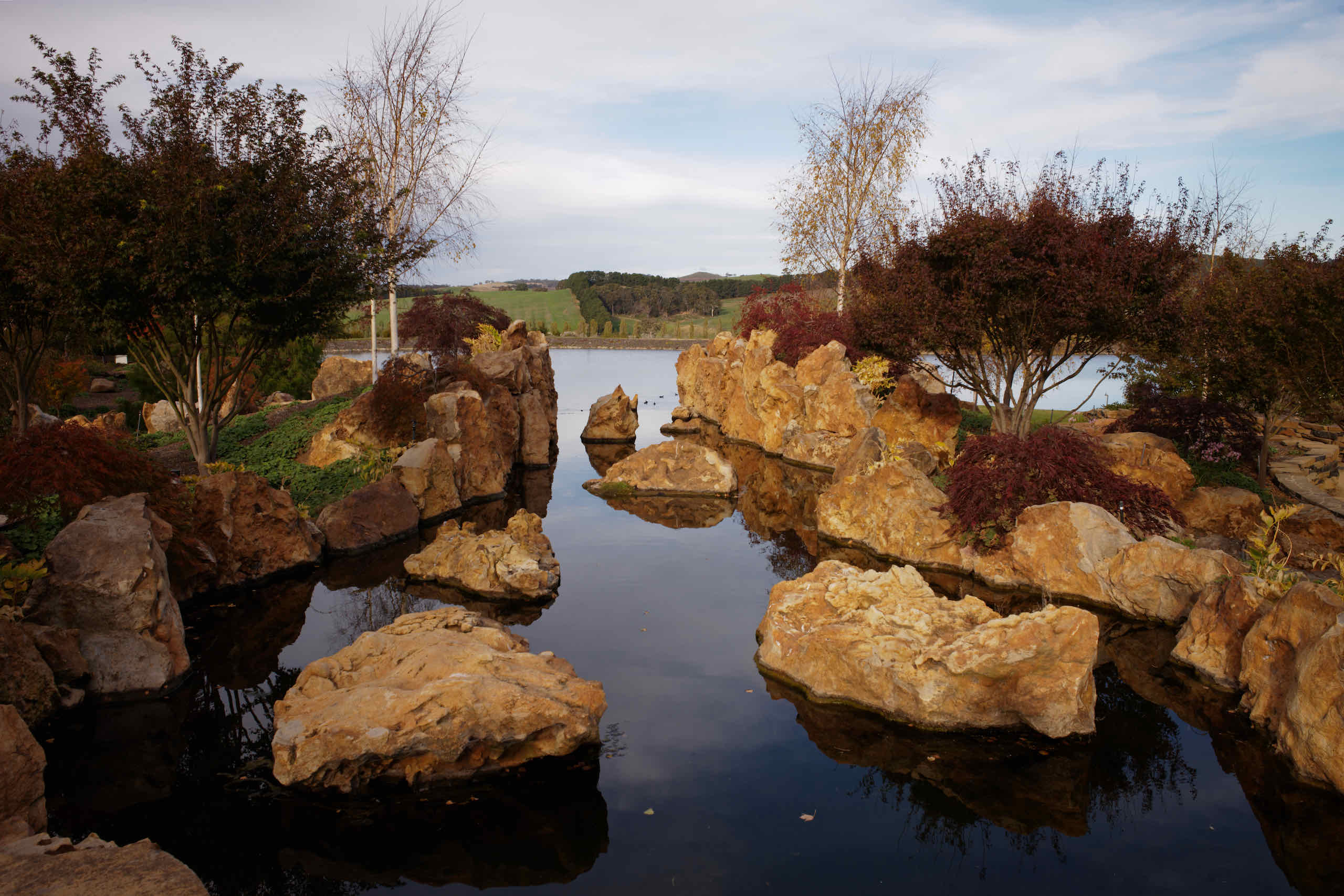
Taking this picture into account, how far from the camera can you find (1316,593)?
7.13m

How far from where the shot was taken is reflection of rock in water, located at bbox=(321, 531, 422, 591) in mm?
10969

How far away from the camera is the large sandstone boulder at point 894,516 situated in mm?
12039

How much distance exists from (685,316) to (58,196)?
8440cm

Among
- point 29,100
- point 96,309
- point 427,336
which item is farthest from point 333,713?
point 427,336

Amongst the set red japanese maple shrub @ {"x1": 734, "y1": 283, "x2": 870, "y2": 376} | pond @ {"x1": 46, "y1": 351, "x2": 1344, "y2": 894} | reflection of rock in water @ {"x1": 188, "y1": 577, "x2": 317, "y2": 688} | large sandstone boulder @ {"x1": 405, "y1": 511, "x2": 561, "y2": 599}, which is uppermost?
red japanese maple shrub @ {"x1": 734, "y1": 283, "x2": 870, "y2": 376}

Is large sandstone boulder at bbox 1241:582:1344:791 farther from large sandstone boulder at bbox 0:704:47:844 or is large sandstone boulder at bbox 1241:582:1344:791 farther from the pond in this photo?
large sandstone boulder at bbox 0:704:47:844

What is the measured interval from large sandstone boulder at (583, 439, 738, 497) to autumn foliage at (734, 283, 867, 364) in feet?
25.1

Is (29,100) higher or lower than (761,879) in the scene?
higher

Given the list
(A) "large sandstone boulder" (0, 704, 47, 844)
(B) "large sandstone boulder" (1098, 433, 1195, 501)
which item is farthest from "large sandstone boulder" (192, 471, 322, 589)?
(B) "large sandstone boulder" (1098, 433, 1195, 501)

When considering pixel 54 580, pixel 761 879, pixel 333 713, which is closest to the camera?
pixel 761 879

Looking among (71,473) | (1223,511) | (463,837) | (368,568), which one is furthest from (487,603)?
(1223,511)

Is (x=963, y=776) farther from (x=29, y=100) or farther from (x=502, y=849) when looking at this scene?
(x=29, y=100)

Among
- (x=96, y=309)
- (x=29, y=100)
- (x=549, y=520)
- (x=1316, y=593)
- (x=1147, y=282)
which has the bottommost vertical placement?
(x=549, y=520)

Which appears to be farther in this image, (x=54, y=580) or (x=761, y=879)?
(x=54, y=580)
